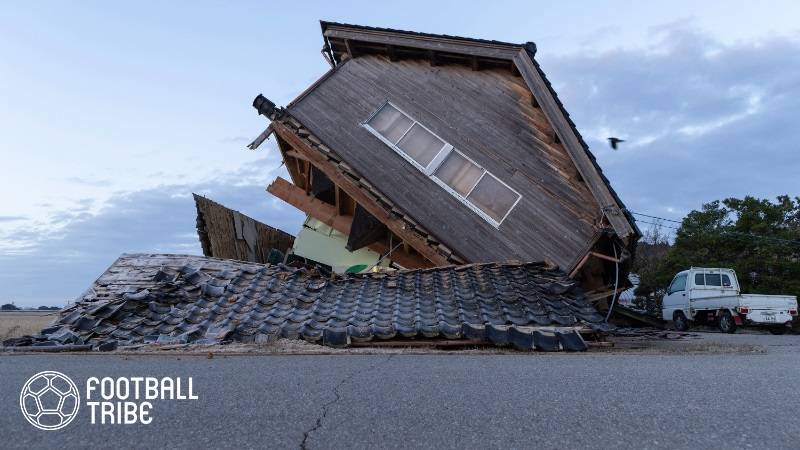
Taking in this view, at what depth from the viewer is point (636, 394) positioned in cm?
421

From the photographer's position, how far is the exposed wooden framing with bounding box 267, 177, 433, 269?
42.9 ft

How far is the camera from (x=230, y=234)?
15031mm

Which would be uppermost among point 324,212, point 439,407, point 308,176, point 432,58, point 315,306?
point 432,58

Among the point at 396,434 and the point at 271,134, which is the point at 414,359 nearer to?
the point at 396,434

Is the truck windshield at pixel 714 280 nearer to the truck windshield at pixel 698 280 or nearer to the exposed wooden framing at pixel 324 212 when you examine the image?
the truck windshield at pixel 698 280

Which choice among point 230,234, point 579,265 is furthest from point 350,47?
point 579,265

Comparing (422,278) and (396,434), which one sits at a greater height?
(422,278)

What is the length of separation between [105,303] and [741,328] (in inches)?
704

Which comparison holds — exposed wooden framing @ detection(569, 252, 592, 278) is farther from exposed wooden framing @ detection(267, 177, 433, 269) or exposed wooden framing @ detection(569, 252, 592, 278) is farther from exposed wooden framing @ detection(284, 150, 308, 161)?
exposed wooden framing @ detection(284, 150, 308, 161)

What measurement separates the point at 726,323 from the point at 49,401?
1878cm

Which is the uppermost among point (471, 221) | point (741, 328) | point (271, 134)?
point (271, 134)

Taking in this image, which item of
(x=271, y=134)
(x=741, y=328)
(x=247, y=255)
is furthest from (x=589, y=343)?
(x=741, y=328)

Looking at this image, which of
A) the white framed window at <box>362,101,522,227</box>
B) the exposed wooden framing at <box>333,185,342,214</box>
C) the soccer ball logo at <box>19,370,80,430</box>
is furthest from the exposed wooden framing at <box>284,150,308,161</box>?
the soccer ball logo at <box>19,370,80,430</box>

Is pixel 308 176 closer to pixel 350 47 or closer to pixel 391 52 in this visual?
pixel 350 47
